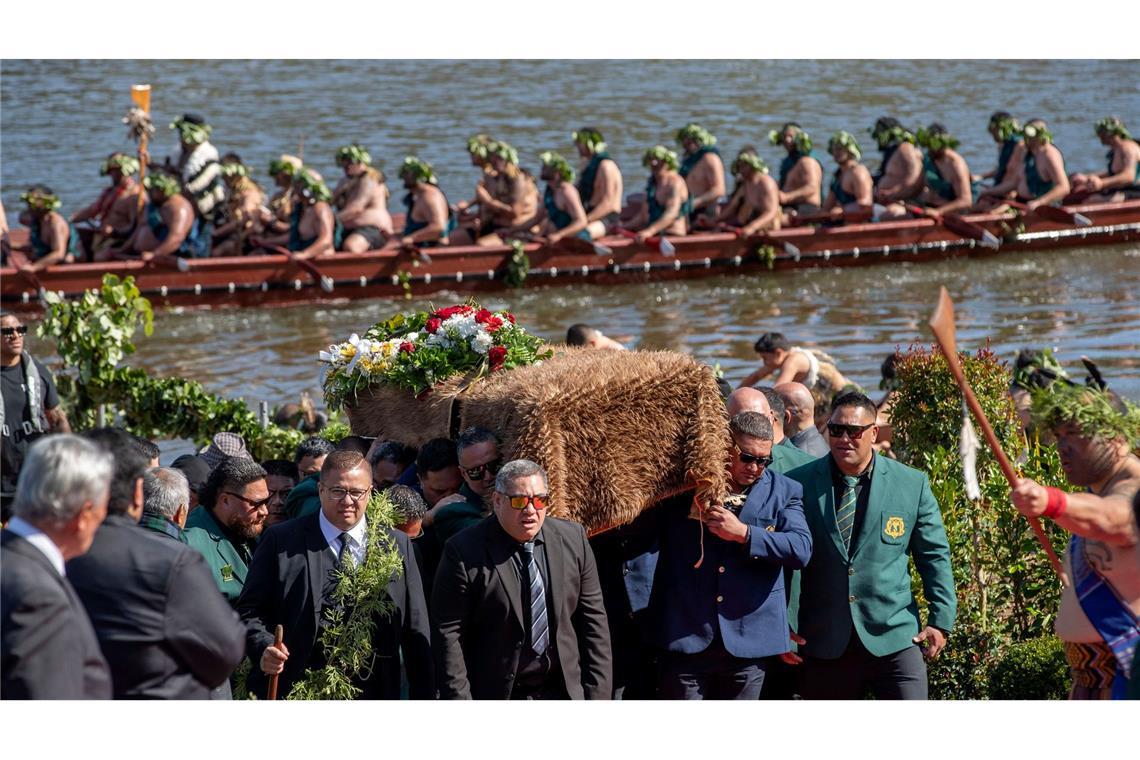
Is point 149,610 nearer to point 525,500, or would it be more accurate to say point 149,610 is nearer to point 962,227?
point 525,500

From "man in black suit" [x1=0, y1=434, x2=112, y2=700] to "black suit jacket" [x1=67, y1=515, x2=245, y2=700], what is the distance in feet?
0.67

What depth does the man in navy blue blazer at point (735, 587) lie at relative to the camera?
6.95 metres

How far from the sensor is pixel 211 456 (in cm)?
905

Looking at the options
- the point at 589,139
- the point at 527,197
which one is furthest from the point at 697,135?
the point at 527,197

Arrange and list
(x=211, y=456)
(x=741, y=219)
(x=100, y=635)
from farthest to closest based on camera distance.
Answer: (x=741, y=219), (x=211, y=456), (x=100, y=635)

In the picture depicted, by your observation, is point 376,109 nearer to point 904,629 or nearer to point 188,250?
point 188,250

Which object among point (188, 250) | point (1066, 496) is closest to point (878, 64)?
point (188, 250)

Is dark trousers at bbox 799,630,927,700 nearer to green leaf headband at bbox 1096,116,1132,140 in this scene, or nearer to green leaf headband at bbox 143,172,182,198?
green leaf headband at bbox 143,172,182,198

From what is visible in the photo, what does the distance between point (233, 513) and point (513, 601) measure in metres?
1.53

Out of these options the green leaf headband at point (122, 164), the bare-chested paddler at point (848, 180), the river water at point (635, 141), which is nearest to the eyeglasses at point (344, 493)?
the river water at point (635, 141)

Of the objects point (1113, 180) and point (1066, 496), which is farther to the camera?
point (1113, 180)

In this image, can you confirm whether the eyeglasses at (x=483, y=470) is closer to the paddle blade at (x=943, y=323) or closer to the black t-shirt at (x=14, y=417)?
the paddle blade at (x=943, y=323)

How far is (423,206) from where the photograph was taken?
19.9 m

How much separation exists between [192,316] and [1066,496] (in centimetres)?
→ 1509
